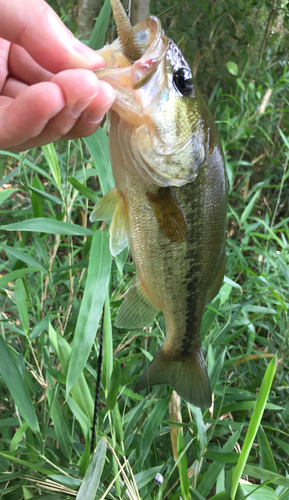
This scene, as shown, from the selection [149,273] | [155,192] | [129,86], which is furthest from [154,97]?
[149,273]

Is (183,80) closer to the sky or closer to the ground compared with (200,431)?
closer to the sky

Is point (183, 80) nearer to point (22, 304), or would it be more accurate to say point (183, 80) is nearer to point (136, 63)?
point (136, 63)

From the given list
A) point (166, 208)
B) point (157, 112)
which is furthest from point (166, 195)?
point (157, 112)

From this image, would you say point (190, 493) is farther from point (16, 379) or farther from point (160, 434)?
point (16, 379)

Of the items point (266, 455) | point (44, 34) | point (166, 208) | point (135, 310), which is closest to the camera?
Result: point (44, 34)

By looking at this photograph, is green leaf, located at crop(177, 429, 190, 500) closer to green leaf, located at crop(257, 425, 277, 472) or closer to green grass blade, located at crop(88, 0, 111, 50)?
green leaf, located at crop(257, 425, 277, 472)

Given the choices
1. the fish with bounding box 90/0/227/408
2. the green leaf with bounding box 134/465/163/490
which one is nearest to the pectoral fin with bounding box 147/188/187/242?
the fish with bounding box 90/0/227/408

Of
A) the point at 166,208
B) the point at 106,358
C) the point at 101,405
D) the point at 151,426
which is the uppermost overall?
the point at 166,208

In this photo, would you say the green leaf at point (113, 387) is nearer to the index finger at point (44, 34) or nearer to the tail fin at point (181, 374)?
the tail fin at point (181, 374)
